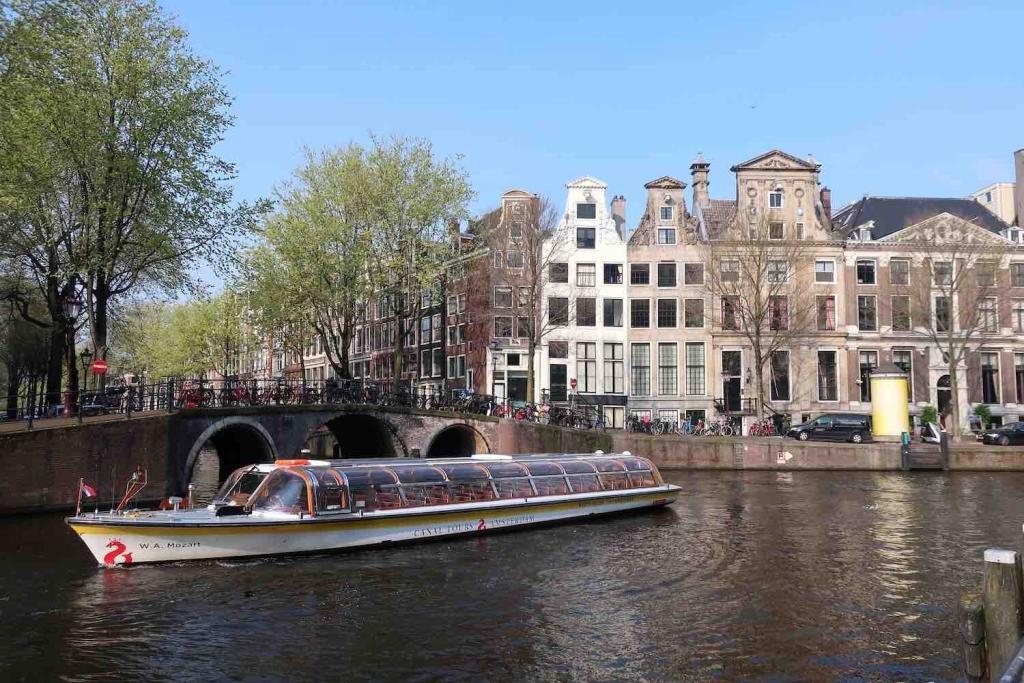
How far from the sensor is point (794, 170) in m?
57.8

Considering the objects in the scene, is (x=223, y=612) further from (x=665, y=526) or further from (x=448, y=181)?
(x=448, y=181)

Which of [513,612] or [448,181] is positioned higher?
[448,181]

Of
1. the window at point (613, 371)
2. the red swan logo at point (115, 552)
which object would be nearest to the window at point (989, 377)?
the window at point (613, 371)

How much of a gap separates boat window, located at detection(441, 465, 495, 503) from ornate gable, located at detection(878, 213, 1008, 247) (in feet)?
131

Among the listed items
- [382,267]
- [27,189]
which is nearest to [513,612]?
[27,189]

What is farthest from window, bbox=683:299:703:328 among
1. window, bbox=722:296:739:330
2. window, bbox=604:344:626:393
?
window, bbox=604:344:626:393

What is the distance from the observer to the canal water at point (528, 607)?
42.2ft

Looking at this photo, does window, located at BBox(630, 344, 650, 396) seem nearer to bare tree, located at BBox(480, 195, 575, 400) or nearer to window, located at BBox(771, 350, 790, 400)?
bare tree, located at BBox(480, 195, 575, 400)

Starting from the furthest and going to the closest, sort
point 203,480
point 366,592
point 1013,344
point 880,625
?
point 1013,344 → point 203,480 → point 366,592 → point 880,625

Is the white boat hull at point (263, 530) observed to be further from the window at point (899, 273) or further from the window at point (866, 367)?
the window at point (899, 273)

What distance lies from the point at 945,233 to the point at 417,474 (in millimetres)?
45560

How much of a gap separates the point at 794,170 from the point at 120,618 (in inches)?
2067

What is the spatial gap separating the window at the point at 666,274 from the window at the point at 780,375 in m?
8.33

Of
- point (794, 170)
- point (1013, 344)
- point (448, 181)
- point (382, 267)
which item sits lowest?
point (1013, 344)
